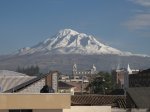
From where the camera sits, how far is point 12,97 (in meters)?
34.9

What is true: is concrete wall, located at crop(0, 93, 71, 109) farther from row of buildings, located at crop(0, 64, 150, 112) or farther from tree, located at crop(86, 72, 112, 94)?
tree, located at crop(86, 72, 112, 94)

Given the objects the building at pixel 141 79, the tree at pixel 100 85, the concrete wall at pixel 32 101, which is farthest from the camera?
the building at pixel 141 79

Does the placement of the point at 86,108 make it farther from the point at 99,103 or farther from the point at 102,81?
the point at 102,81

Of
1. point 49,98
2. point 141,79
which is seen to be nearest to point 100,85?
point 141,79

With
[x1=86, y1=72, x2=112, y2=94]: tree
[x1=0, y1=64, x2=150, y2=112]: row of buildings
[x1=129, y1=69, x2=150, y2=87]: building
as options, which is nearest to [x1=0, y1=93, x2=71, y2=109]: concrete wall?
[x1=0, y1=64, x2=150, y2=112]: row of buildings

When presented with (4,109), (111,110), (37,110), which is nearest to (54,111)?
(37,110)

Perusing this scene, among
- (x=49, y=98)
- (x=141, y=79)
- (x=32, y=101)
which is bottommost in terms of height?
(x=141, y=79)

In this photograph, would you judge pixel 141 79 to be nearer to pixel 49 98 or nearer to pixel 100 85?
pixel 100 85

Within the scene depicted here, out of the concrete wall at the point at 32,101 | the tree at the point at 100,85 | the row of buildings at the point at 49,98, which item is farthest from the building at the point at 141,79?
the concrete wall at the point at 32,101

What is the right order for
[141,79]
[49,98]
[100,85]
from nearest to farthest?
1. [49,98]
2. [100,85]
3. [141,79]

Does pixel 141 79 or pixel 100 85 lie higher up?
pixel 141 79

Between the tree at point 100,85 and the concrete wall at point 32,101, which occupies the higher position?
the concrete wall at point 32,101

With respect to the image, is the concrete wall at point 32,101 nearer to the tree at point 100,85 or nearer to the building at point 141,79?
the tree at point 100,85

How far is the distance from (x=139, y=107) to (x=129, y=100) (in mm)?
1844
